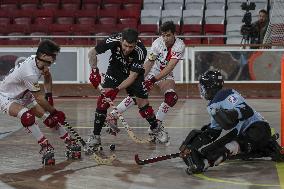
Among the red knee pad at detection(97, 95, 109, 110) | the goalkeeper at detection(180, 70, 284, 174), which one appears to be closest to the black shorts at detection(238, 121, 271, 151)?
the goalkeeper at detection(180, 70, 284, 174)

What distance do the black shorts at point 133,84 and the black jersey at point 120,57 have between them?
0.05m

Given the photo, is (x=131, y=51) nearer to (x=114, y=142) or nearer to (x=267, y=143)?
(x=114, y=142)

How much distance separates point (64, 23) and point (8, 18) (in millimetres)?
1751

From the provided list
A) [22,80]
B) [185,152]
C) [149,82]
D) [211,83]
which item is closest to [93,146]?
[22,80]

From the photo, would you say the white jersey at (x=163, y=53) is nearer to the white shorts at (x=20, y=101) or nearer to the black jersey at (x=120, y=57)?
the black jersey at (x=120, y=57)

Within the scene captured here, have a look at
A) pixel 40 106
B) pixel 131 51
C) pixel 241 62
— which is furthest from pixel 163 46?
pixel 241 62

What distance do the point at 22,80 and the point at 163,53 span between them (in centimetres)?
274

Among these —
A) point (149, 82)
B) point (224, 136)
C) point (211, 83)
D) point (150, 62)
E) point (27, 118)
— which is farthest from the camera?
point (150, 62)

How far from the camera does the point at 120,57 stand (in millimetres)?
8016

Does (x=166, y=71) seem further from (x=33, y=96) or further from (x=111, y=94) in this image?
(x=33, y=96)

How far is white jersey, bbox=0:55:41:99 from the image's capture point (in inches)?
267

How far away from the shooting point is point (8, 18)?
19.4 metres

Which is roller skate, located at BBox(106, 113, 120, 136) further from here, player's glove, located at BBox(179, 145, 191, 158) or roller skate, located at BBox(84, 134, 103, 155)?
player's glove, located at BBox(179, 145, 191, 158)

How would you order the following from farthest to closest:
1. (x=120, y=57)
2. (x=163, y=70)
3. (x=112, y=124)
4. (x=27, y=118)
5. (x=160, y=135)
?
(x=112, y=124) < (x=163, y=70) < (x=160, y=135) < (x=120, y=57) < (x=27, y=118)
